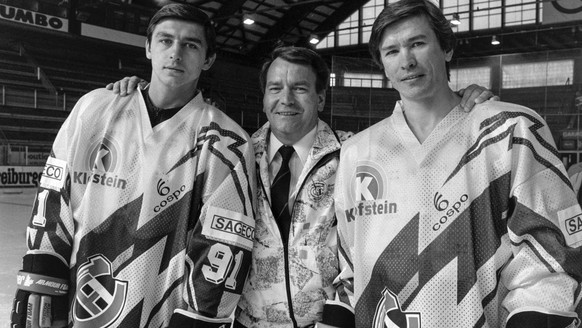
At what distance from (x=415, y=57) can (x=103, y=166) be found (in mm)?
990

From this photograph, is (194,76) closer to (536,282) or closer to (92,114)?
(92,114)

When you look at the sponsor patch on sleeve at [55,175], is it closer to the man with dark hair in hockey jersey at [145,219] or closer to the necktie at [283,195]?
the man with dark hair in hockey jersey at [145,219]

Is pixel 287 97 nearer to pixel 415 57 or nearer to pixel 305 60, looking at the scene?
pixel 305 60

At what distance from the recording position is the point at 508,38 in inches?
610

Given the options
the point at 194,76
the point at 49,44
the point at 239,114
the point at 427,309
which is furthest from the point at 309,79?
the point at 239,114

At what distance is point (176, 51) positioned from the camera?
167cm

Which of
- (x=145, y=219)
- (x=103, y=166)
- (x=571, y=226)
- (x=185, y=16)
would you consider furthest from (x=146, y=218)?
(x=571, y=226)

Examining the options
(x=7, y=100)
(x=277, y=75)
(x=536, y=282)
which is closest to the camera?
(x=536, y=282)

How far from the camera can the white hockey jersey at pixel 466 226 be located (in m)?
1.25

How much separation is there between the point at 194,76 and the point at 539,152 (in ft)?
3.47

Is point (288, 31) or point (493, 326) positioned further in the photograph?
point (288, 31)

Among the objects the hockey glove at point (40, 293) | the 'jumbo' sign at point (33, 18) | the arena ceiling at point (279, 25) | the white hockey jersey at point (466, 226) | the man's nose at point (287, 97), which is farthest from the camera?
the arena ceiling at point (279, 25)

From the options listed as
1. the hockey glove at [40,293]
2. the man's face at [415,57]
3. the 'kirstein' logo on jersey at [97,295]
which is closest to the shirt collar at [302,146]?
the man's face at [415,57]

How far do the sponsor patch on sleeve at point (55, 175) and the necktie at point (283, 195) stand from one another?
2.16 ft
